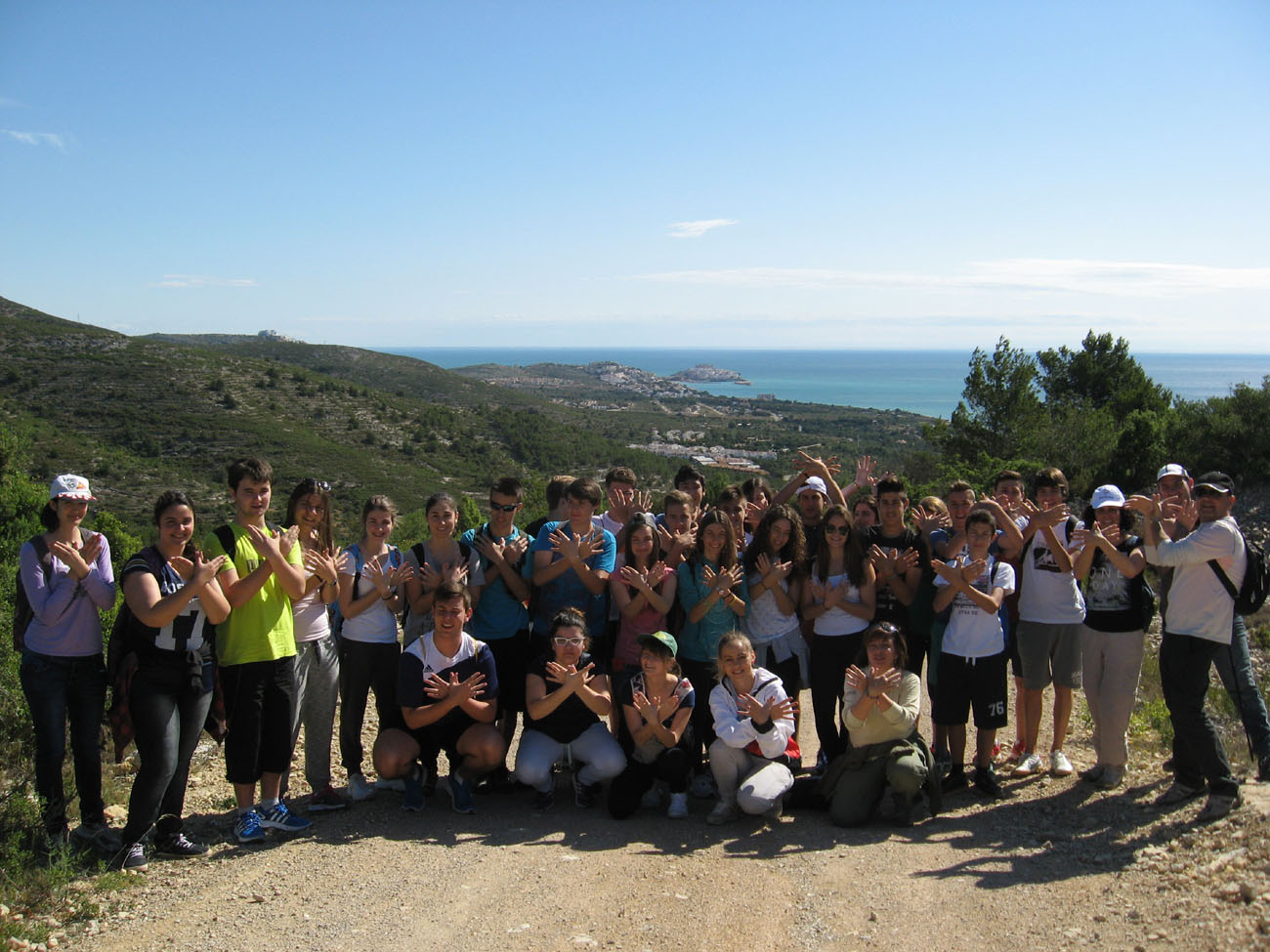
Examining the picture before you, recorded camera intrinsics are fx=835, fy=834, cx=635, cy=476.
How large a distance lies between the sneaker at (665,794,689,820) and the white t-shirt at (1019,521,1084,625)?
2685 millimetres

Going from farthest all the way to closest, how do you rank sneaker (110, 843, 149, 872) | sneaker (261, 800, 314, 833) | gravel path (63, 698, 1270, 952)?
1. sneaker (261, 800, 314, 833)
2. sneaker (110, 843, 149, 872)
3. gravel path (63, 698, 1270, 952)

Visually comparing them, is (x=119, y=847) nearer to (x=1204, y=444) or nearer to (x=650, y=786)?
(x=650, y=786)

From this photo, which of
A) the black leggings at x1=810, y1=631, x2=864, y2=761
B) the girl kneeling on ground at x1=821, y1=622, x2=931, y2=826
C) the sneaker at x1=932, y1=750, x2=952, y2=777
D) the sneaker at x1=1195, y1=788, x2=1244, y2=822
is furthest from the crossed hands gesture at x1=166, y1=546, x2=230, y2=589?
the sneaker at x1=1195, y1=788, x2=1244, y2=822

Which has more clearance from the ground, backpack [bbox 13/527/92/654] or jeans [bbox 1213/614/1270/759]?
backpack [bbox 13/527/92/654]

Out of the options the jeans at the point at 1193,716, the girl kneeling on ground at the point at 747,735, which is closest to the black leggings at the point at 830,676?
the girl kneeling on ground at the point at 747,735

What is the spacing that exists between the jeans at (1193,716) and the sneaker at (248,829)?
5225 mm

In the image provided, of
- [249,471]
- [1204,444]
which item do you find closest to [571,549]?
[249,471]

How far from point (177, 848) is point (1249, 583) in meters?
6.16

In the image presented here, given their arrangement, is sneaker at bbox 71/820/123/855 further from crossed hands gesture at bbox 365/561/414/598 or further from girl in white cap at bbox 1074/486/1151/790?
girl in white cap at bbox 1074/486/1151/790

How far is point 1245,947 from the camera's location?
3318 millimetres

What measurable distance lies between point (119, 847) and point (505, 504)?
2876mm

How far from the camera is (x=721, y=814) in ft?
16.4

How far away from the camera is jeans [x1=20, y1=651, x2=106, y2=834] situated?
171 inches

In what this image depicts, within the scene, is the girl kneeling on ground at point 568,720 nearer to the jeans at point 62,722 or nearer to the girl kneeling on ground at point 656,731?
the girl kneeling on ground at point 656,731
